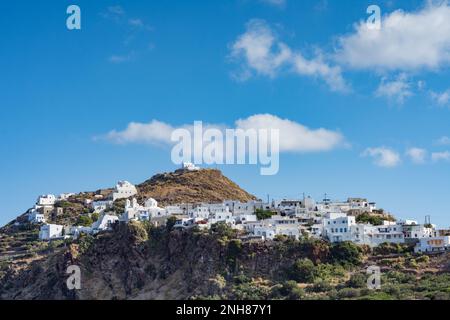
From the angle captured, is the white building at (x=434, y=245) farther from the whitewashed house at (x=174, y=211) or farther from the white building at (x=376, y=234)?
the whitewashed house at (x=174, y=211)

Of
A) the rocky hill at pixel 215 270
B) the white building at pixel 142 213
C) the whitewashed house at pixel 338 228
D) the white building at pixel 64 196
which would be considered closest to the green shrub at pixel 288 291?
the rocky hill at pixel 215 270

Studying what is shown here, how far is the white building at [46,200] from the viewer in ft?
275

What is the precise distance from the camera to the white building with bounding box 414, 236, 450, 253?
52938 millimetres

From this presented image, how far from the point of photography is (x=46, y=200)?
277ft

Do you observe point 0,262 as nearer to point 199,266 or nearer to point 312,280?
point 199,266

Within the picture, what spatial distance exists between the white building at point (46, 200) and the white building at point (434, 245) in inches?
1782

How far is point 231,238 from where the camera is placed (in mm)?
55406

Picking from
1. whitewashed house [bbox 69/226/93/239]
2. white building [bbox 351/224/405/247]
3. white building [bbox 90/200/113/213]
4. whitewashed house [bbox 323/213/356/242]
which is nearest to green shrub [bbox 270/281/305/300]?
whitewashed house [bbox 323/213/356/242]

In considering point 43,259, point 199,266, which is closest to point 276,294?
point 199,266

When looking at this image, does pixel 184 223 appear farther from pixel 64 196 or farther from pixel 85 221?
pixel 64 196

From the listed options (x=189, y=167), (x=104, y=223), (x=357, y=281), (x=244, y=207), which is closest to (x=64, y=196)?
(x=189, y=167)

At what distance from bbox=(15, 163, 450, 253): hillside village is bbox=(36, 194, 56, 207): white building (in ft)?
9.62

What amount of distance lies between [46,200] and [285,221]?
3469 cm
